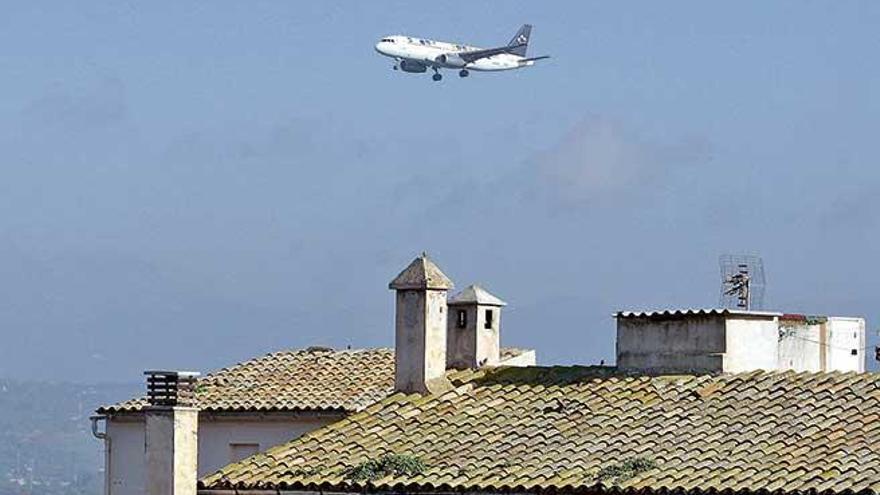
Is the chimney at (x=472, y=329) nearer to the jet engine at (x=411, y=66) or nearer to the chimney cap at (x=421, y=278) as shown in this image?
the chimney cap at (x=421, y=278)

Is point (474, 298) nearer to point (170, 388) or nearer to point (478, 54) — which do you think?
point (170, 388)

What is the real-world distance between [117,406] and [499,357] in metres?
7.93

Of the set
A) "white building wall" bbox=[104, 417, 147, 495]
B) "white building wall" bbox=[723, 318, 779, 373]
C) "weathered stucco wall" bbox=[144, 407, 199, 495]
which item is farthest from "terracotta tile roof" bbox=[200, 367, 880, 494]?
"white building wall" bbox=[104, 417, 147, 495]

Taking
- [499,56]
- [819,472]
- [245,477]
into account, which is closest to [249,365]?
[245,477]

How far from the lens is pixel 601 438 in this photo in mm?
40688

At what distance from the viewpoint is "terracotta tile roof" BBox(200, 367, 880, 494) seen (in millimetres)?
38125

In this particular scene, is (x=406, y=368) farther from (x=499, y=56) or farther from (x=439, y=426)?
(x=499, y=56)

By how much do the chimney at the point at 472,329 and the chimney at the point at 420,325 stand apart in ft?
4.84

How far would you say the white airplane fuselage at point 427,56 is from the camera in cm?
13525

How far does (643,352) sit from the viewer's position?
143 ft

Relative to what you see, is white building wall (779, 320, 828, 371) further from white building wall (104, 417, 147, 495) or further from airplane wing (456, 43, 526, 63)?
airplane wing (456, 43, 526, 63)

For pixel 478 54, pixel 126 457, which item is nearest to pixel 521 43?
pixel 478 54

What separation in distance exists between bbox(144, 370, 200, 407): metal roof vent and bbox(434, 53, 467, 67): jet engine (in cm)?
9259

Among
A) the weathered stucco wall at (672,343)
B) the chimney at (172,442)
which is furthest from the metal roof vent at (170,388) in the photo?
the weathered stucco wall at (672,343)
